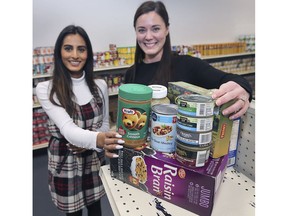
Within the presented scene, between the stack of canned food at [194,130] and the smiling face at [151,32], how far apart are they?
83 cm

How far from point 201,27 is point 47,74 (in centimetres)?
295

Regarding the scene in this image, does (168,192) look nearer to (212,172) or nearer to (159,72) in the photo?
(212,172)

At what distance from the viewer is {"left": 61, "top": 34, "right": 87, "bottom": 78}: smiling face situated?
1.57 metres

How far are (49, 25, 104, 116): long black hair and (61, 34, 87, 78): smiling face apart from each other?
3 cm

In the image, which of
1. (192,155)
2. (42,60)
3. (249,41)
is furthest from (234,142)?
(249,41)

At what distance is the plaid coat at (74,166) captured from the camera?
1.56 m

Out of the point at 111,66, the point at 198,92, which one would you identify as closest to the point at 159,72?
the point at 198,92

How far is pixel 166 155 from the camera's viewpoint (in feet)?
2.52

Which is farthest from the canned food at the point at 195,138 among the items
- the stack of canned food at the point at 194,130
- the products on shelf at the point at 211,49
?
the products on shelf at the point at 211,49

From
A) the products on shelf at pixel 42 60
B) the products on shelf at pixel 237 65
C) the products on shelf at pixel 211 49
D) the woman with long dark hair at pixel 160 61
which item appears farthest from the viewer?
the products on shelf at pixel 237 65

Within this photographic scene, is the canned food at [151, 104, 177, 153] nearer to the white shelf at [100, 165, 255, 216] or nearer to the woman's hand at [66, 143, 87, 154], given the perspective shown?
the white shelf at [100, 165, 255, 216]

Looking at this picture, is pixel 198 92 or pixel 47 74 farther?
pixel 47 74

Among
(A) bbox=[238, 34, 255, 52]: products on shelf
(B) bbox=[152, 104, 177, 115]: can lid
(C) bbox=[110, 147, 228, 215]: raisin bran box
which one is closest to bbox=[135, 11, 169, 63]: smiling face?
(B) bbox=[152, 104, 177, 115]: can lid

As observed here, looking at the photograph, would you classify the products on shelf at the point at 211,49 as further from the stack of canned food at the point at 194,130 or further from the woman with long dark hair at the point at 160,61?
the stack of canned food at the point at 194,130
